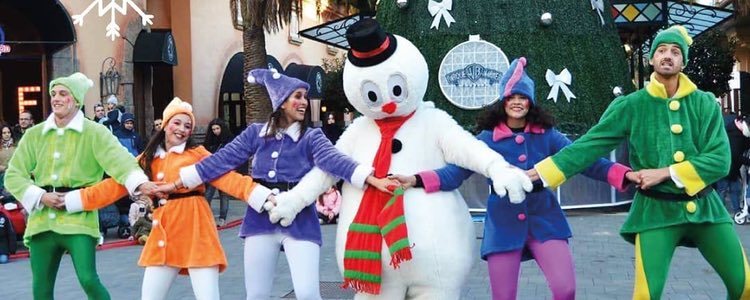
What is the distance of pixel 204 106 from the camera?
25.9 metres

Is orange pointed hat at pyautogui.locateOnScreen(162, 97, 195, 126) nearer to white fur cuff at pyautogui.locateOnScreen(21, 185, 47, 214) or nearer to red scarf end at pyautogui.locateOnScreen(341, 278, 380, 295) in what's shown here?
white fur cuff at pyautogui.locateOnScreen(21, 185, 47, 214)

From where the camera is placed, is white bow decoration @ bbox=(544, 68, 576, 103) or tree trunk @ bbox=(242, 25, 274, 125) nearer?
white bow decoration @ bbox=(544, 68, 576, 103)

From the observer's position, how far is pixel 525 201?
5.68 m

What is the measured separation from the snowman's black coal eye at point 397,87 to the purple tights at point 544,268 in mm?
1081

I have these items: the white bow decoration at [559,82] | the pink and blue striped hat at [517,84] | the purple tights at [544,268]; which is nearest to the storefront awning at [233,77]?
the white bow decoration at [559,82]

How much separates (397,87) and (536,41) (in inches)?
366

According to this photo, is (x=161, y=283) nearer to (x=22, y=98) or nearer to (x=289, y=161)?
(x=289, y=161)

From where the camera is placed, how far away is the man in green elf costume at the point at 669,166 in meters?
5.21

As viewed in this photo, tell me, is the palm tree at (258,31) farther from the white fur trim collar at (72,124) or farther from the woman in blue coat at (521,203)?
the woman in blue coat at (521,203)

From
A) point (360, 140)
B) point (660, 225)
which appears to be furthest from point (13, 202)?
point (660, 225)

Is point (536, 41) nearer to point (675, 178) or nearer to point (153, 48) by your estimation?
point (675, 178)

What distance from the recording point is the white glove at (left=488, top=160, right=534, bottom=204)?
17.1ft

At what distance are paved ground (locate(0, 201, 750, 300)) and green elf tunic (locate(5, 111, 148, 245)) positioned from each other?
2311 millimetres

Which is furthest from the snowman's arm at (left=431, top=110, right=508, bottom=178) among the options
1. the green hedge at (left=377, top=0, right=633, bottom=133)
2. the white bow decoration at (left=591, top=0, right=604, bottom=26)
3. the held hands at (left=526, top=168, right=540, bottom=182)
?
the white bow decoration at (left=591, top=0, right=604, bottom=26)
